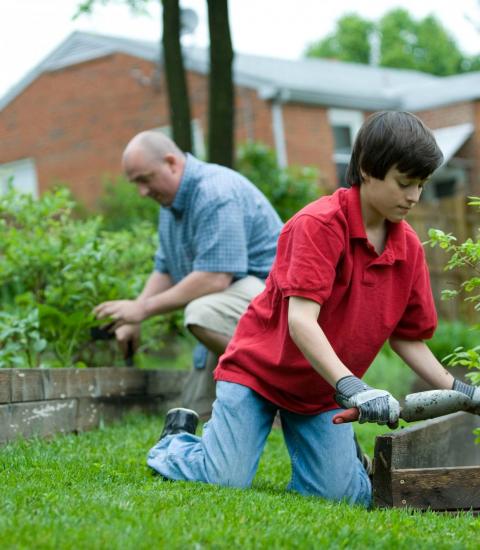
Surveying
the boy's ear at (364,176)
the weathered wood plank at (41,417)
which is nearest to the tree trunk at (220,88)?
the weathered wood plank at (41,417)

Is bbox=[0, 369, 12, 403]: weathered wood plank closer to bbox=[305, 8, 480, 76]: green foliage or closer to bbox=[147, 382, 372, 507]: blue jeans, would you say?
bbox=[147, 382, 372, 507]: blue jeans

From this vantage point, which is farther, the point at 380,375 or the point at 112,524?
the point at 380,375

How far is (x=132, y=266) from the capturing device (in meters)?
7.23

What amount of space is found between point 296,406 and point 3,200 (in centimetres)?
307

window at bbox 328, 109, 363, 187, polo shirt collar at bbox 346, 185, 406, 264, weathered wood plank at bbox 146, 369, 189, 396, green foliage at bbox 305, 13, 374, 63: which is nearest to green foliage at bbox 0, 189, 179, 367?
weathered wood plank at bbox 146, 369, 189, 396

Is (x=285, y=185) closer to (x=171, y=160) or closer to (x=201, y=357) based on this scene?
(x=201, y=357)

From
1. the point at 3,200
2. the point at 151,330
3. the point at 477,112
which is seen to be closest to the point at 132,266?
the point at 151,330

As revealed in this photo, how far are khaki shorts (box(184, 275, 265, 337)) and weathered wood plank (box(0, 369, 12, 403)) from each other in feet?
3.74

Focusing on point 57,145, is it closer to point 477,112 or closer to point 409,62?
point 477,112

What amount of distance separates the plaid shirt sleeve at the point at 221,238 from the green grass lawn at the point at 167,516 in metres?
1.48

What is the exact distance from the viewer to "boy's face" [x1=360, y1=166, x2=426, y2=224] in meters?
3.75

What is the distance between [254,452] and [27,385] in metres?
1.39

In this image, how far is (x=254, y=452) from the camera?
4.26 meters

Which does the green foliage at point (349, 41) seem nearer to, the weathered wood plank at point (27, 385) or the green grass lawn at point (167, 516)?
the weathered wood plank at point (27, 385)
